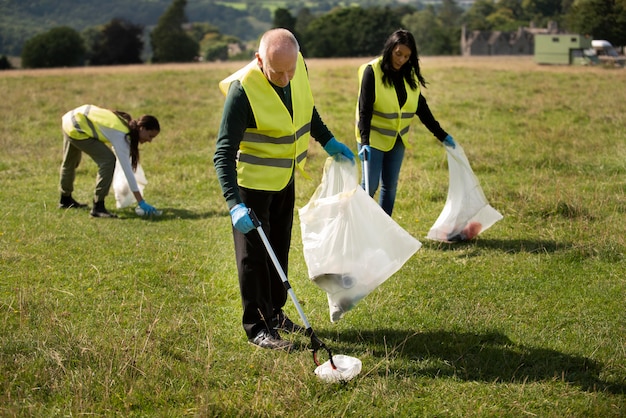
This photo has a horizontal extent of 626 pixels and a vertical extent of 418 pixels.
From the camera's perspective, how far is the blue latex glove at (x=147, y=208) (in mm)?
7900

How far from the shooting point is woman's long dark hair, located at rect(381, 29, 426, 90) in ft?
19.2

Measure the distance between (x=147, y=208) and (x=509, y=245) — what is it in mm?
3800

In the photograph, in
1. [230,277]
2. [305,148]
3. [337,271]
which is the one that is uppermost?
[305,148]

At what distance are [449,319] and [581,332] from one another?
82 centimetres

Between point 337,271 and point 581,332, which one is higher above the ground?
point 337,271

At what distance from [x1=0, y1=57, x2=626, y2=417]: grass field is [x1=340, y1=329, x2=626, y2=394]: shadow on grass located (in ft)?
0.04

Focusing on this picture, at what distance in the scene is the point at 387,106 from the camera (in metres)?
6.17

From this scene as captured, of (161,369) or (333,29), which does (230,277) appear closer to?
(161,369)

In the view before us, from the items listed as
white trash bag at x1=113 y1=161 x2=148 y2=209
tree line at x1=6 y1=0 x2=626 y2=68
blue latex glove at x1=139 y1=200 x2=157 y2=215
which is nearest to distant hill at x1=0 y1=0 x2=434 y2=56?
tree line at x1=6 y1=0 x2=626 y2=68

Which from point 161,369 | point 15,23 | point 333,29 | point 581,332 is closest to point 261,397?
point 161,369

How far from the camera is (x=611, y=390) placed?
3852 millimetres

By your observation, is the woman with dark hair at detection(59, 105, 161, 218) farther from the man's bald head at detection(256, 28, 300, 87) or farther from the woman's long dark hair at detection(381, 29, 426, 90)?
the man's bald head at detection(256, 28, 300, 87)

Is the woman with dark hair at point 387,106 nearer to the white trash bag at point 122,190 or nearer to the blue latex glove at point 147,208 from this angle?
the blue latex glove at point 147,208

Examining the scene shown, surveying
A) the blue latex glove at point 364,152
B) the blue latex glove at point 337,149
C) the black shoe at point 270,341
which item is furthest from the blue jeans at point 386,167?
the black shoe at point 270,341
